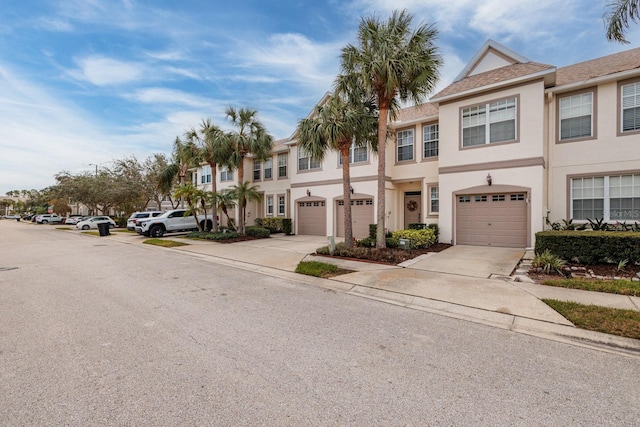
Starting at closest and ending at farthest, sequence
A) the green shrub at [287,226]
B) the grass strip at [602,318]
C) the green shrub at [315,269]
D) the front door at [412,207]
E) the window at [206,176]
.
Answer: the grass strip at [602,318] < the green shrub at [315,269] < the front door at [412,207] < the green shrub at [287,226] < the window at [206,176]

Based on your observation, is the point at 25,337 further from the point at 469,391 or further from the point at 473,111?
the point at 473,111

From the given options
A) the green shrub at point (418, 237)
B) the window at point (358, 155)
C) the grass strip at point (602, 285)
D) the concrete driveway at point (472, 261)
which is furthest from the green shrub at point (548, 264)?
the window at point (358, 155)

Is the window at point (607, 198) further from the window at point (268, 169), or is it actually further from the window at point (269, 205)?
the window at point (268, 169)

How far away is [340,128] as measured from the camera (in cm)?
1100

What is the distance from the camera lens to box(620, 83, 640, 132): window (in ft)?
35.0

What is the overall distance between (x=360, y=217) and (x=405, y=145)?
4606mm

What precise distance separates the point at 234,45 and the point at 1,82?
9.20 meters

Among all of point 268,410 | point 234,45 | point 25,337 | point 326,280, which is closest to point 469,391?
point 268,410

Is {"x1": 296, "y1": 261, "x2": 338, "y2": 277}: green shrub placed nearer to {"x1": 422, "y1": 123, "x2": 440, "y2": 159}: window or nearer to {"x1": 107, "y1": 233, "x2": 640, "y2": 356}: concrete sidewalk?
{"x1": 107, "y1": 233, "x2": 640, "y2": 356}: concrete sidewalk

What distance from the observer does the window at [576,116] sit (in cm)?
1147

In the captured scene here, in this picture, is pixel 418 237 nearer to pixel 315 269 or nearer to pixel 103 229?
pixel 315 269

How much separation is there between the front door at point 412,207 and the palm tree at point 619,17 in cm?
951

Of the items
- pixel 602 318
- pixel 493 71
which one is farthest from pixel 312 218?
pixel 602 318

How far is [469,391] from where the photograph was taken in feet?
9.95
